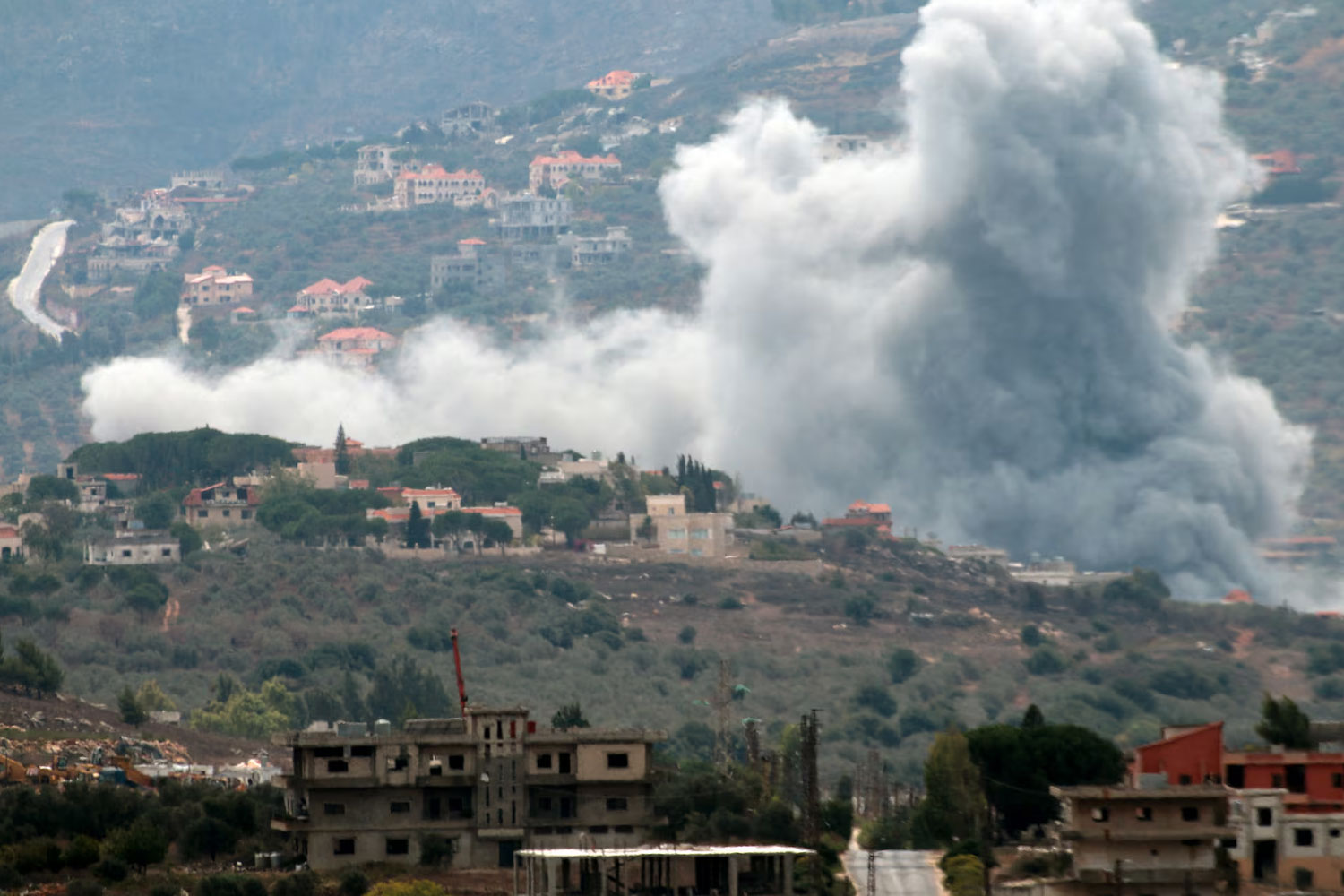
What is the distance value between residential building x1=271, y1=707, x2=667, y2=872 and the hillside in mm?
36972

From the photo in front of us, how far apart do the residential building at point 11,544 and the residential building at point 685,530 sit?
29.5 m

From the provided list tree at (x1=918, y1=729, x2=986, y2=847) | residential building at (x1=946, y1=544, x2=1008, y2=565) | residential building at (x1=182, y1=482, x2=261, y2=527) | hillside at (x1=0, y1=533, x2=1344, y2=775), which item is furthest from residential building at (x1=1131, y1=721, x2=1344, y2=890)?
residential building at (x1=182, y1=482, x2=261, y2=527)

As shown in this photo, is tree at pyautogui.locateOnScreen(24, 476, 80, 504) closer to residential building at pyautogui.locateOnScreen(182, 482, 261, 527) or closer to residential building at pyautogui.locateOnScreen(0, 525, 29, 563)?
residential building at pyautogui.locateOnScreen(182, 482, 261, 527)

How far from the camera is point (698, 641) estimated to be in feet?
456

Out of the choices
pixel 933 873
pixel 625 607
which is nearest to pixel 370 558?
pixel 625 607

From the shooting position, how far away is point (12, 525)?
531 feet

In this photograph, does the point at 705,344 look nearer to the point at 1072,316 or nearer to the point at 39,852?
the point at 1072,316

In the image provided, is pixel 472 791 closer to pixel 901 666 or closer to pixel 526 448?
pixel 901 666

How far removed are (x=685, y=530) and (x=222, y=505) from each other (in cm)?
2465

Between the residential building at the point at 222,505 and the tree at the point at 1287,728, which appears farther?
the residential building at the point at 222,505

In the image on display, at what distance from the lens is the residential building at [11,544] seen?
154500mm

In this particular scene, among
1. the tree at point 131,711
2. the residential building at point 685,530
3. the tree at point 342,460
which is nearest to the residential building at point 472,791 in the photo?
the tree at point 131,711

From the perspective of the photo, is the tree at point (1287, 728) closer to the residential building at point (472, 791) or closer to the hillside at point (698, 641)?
the residential building at point (472, 791)

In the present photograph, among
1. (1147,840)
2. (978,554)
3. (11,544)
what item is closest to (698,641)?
(978,554)
